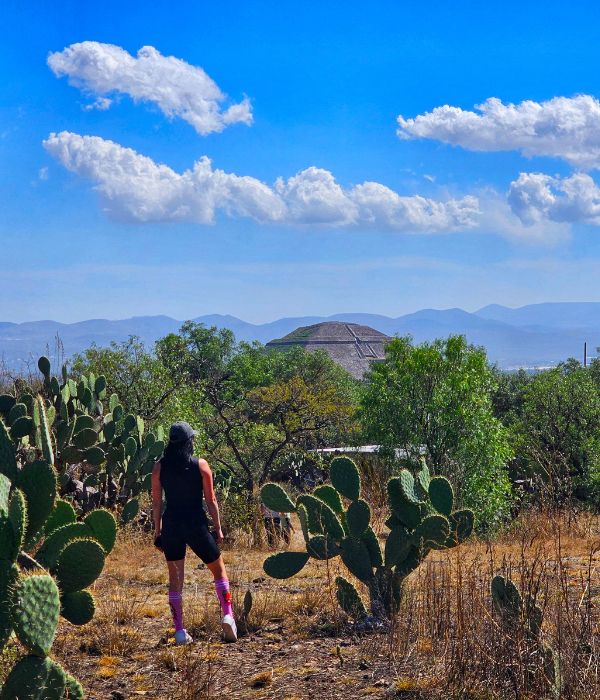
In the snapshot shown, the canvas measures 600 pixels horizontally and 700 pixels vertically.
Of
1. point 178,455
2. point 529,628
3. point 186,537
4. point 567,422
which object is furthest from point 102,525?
point 567,422

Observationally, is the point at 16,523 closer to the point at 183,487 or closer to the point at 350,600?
the point at 183,487

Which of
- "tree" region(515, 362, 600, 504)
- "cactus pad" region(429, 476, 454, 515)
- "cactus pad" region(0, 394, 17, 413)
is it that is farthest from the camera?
"tree" region(515, 362, 600, 504)

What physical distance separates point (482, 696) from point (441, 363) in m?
12.2

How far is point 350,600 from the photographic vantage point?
236 inches

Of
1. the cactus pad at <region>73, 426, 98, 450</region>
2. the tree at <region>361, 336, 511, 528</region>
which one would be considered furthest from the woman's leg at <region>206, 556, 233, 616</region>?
the tree at <region>361, 336, 511, 528</region>

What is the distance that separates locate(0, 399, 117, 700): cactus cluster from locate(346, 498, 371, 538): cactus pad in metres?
1.82

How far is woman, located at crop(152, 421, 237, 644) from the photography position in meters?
5.64

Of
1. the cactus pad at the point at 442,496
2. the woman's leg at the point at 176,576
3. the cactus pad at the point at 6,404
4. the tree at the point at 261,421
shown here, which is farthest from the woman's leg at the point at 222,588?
the tree at the point at 261,421

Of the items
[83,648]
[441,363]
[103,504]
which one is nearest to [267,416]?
[441,363]

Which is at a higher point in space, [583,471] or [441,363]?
[441,363]

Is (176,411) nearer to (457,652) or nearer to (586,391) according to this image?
(586,391)

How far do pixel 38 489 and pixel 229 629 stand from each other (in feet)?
6.30

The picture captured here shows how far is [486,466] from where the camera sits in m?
15.3

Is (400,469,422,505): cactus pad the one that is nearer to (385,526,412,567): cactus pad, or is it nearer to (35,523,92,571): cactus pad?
(385,526,412,567): cactus pad
